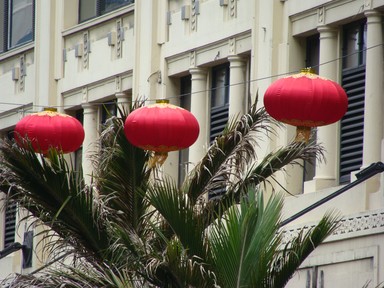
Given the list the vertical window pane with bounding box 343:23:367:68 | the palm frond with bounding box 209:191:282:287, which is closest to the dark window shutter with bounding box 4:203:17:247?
the vertical window pane with bounding box 343:23:367:68

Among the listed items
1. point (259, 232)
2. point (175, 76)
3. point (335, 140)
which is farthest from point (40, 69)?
→ point (259, 232)

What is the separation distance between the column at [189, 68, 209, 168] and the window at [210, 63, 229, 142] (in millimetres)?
128

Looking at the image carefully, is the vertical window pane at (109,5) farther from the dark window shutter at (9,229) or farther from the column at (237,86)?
the dark window shutter at (9,229)

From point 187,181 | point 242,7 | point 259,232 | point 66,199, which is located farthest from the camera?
point 242,7

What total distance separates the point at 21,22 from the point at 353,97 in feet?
42.3

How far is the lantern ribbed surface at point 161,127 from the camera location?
20969 millimetres

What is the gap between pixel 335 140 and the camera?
85.2 ft

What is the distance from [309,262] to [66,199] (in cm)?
618

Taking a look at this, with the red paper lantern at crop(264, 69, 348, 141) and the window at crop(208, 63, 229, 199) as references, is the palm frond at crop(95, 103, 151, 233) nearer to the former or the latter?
the red paper lantern at crop(264, 69, 348, 141)

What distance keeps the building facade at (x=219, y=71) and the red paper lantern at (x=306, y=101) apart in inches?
115

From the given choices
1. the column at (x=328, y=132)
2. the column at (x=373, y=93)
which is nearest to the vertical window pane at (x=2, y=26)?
the column at (x=328, y=132)

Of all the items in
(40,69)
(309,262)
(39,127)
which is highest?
(40,69)

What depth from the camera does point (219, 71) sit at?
2981cm

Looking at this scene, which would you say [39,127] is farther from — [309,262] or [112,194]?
[309,262]
